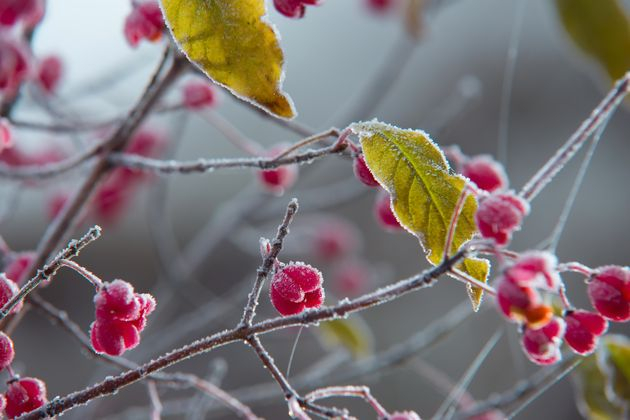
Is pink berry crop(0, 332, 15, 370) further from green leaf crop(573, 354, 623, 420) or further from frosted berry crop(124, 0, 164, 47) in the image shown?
green leaf crop(573, 354, 623, 420)

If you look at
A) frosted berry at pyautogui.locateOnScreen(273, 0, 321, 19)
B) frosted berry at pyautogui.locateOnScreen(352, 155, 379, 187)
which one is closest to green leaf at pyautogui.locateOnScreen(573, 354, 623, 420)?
frosted berry at pyautogui.locateOnScreen(352, 155, 379, 187)

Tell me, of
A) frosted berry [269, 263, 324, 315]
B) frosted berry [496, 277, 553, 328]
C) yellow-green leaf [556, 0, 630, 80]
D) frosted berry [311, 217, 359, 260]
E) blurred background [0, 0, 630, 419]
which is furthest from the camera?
blurred background [0, 0, 630, 419]

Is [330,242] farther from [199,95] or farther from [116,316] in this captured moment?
[116,316]

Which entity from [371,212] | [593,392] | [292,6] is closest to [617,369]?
[593,392]

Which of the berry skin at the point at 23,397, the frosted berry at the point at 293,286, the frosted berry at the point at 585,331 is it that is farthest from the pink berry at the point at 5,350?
the frosted berry at the point at 585,331

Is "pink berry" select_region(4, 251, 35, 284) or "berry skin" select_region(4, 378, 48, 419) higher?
"pink berry" select_region(4, 251, 35, 284)

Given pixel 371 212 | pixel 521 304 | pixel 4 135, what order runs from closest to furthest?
pixel 521 304, pixel 4 135, pixel 371 212
